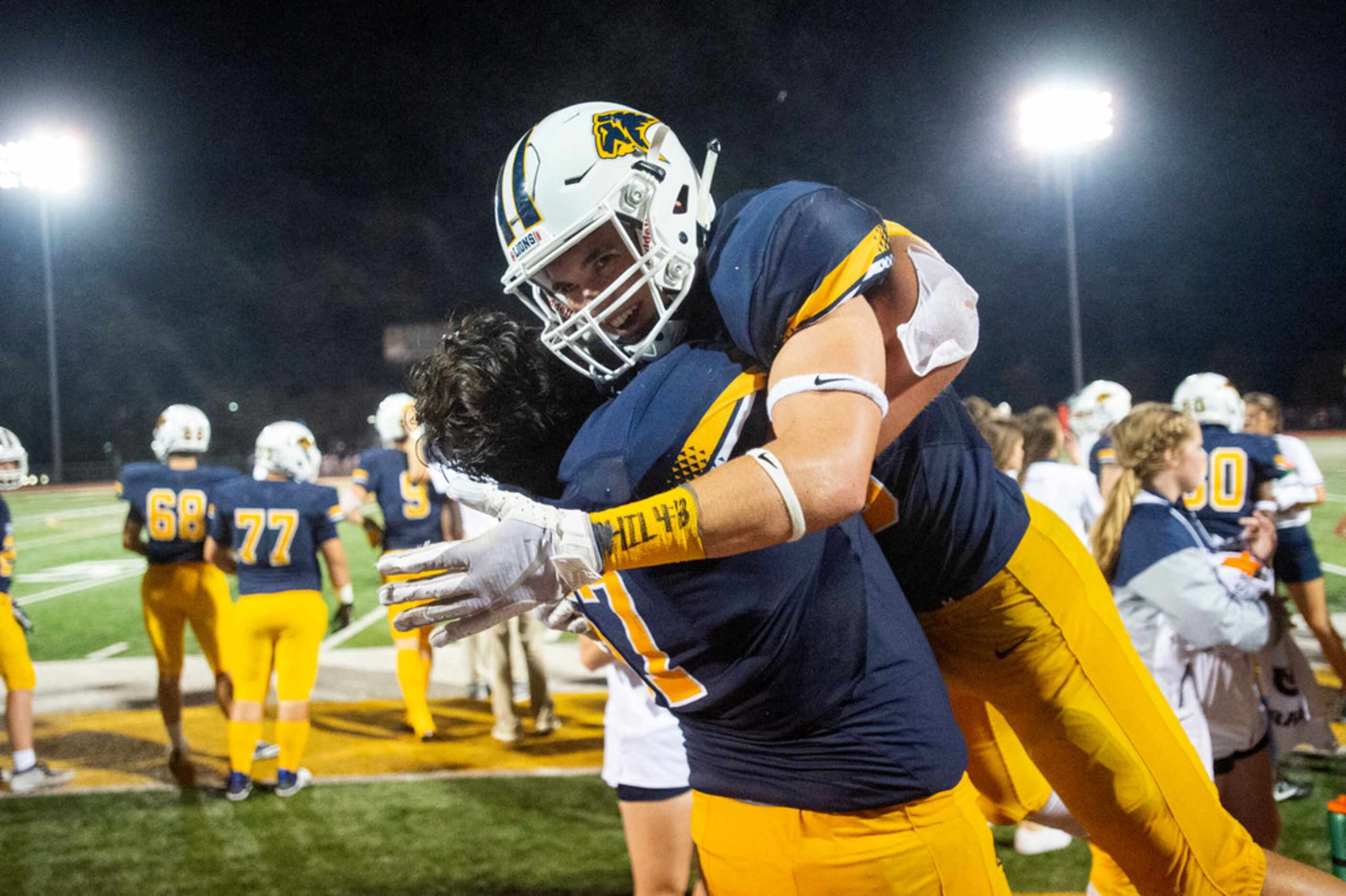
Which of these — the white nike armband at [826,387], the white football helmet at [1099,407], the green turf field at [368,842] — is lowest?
the green turf field at [368,842]

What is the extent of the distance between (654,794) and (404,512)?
379cm

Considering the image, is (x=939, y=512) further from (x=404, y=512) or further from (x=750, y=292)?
(x=404, y=512)

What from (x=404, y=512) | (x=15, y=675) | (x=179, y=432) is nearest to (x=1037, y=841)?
(x=404, y=512)

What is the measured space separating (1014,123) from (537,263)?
742 inches

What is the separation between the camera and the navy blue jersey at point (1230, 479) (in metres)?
4.07

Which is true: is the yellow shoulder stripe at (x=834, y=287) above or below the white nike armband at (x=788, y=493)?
above

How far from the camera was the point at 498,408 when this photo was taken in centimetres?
142

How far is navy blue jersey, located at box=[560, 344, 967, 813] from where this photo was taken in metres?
1.14

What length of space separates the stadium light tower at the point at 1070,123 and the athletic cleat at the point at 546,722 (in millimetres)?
11487

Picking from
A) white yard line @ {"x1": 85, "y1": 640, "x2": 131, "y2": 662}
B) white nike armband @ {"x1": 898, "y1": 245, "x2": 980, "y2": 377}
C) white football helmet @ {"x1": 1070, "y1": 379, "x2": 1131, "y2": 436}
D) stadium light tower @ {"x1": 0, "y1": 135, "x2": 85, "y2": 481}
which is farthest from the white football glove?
white yard line @ {"x1": 85, "y1": 640, "x2": 131, "y2": 662}

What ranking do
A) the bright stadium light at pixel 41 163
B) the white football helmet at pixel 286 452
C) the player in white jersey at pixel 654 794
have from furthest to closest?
the bright stadium light at pixel 41 163 → the white football helmet at pixel 286 452 → the player in white jersey at pixel 654 794

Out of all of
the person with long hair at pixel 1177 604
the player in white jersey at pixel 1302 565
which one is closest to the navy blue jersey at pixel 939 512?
the person with long hair at pixel 1177 604

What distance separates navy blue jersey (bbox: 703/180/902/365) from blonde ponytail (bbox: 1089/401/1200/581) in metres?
1.86

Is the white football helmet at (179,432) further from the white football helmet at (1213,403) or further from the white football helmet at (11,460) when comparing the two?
the white football helmet at (1213,403)
